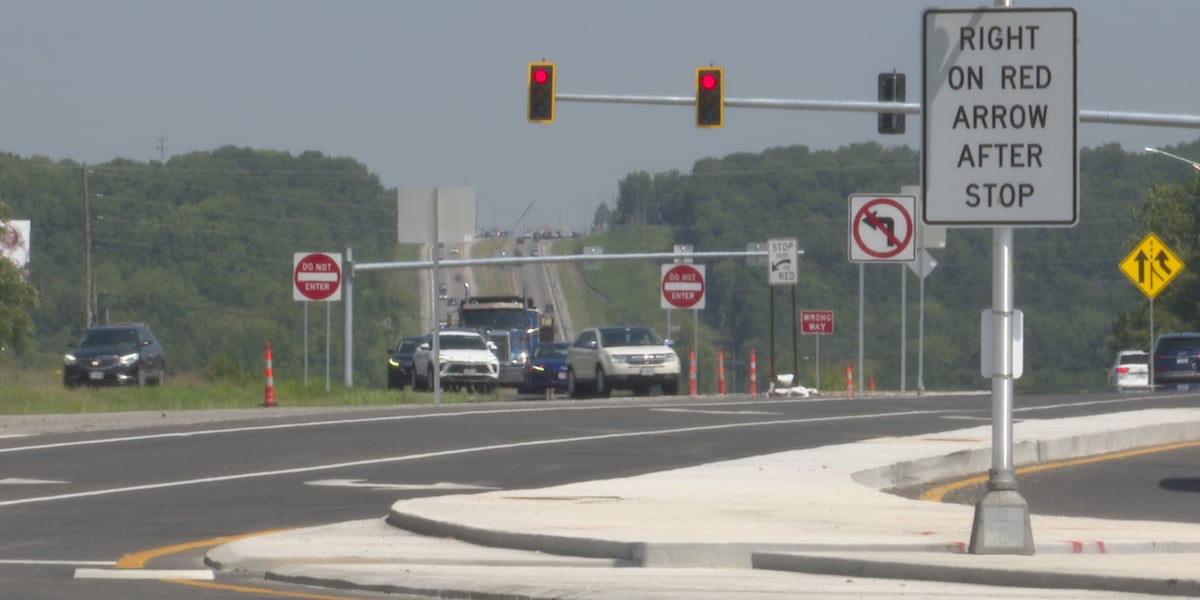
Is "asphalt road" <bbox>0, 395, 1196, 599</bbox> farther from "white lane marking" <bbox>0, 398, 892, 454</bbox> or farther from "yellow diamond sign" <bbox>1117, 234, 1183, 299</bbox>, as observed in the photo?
"yellow diamond sign" <bbox>1117, 234, 1183, 299</bbox>

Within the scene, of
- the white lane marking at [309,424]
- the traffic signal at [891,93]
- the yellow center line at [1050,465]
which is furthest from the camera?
the traffic signal at [891,93]

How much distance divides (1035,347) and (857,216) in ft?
280

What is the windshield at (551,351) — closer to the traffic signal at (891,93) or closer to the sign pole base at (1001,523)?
the traffic signal at (891,93)

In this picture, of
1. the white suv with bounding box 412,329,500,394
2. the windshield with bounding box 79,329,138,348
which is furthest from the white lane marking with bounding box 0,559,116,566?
the white suv with bounding box 412,329,500,394

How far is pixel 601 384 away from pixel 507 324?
17405mm

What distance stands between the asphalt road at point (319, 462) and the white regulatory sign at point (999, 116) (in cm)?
422

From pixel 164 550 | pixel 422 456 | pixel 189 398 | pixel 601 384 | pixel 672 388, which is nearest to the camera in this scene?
pixel 164 550

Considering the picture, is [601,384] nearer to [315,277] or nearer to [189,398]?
[315,277]

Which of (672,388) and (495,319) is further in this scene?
(495,319)

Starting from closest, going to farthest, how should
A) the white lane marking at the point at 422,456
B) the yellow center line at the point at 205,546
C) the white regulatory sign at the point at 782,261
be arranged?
the yellow center line at the point at 205,546, the white lane marking at the point at 422,456, the white regulatory sign at the point at 782,261

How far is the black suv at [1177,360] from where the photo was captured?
1752 inches

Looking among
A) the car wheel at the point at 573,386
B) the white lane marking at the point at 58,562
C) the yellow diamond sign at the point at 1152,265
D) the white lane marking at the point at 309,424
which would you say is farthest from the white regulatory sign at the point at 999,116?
the yellow diamond sign at the point at 1152,265

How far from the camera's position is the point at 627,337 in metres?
43.2

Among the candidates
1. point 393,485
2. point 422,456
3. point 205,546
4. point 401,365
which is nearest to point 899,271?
point 401,365
